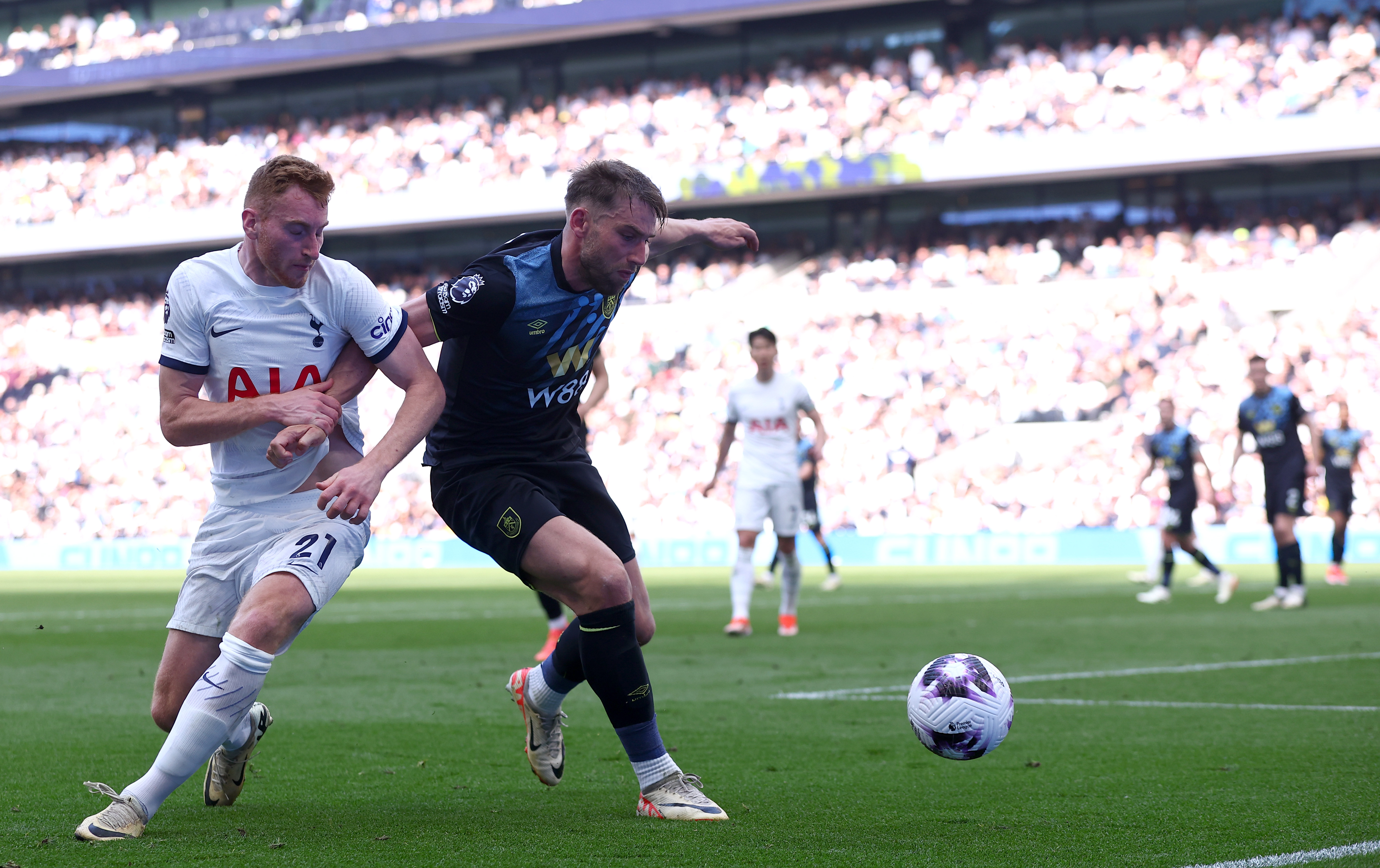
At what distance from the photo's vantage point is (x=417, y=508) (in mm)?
32594

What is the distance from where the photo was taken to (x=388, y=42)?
1499 inches

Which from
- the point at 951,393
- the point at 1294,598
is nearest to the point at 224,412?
the point at 1294,598

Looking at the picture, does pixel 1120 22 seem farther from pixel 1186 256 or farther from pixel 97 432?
pixel 97 432

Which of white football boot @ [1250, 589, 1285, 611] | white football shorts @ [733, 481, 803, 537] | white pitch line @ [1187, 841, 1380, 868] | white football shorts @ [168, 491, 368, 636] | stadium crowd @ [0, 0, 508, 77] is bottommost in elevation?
white football boot @ [1250, 589, 1285, 611]

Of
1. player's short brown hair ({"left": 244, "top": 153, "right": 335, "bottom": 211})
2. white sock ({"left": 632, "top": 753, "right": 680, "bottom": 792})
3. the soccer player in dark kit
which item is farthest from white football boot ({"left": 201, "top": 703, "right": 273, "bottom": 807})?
player's short brown hair ({"left": 244, "top": 153, "right": 335, "bottom": 211})

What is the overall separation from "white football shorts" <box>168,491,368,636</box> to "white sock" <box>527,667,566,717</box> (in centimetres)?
99

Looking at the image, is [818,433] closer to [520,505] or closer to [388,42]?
[520,505]

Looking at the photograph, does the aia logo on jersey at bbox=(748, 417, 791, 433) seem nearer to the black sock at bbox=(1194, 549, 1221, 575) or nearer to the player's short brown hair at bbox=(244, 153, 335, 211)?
the black sock at bbox=(1194, 549, 1221, 575)

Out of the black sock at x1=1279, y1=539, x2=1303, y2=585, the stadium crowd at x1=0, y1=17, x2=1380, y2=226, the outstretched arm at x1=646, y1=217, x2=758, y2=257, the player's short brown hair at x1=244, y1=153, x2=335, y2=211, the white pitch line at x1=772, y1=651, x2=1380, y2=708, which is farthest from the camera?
the stadium crowd at x1=0, y1=17, x2=1380, y2=226

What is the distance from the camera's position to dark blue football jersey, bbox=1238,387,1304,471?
605 inches

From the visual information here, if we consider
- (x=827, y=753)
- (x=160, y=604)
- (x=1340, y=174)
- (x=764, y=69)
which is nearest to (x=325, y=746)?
(x=827, y=753)

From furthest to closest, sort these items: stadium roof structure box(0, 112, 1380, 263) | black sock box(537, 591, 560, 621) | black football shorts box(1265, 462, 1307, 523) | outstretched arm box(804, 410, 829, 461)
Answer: stadium roof structure box(0, 112, 1380, 263)
black football shorts box(1265, 462, 1307, 523)
outstretched arm box(804, 410, 829, 461)
black sock box(537, 591, 560, 621)

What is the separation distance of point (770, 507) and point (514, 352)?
8.16 metres

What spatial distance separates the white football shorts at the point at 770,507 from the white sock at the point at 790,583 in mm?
317
